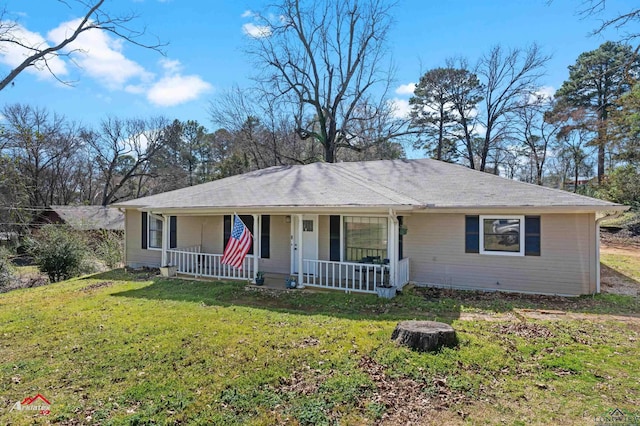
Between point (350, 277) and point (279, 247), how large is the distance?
2.70 m

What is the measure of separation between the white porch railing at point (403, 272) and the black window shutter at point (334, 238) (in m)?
1.98

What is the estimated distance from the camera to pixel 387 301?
8.19 meters

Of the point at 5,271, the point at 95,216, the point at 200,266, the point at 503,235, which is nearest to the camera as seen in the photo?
the point at 503,235

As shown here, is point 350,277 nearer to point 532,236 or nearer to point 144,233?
point 532,236

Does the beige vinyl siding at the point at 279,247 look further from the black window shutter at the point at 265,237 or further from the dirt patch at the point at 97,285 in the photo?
the dirt patch at the point at 97,285

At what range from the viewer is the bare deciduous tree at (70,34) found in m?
8.41

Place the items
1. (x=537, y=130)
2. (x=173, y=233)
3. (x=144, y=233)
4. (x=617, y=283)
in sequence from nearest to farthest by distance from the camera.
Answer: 1. (x=617, y=283)
2. (x=173, y=233)
3. (x=144, y=233)
4. (x=537, y=130)

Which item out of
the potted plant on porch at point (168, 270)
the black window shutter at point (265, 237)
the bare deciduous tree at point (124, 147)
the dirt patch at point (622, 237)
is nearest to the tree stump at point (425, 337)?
the black window shutter at point (265, 237)

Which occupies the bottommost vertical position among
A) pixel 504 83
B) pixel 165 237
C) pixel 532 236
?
pixel 165 237

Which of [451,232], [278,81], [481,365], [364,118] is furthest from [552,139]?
[481,365]

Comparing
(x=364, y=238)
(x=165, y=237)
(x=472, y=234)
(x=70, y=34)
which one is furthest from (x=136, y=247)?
(x=472, y=234)

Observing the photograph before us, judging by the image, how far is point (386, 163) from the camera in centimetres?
1434

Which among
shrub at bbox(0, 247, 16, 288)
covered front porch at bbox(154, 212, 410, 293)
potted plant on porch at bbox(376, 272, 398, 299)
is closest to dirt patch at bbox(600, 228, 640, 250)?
covered front porch at bbox(154, 212, 410, 293)

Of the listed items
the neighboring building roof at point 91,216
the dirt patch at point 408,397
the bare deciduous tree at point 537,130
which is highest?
the bare deciduous tree at point 537,130
